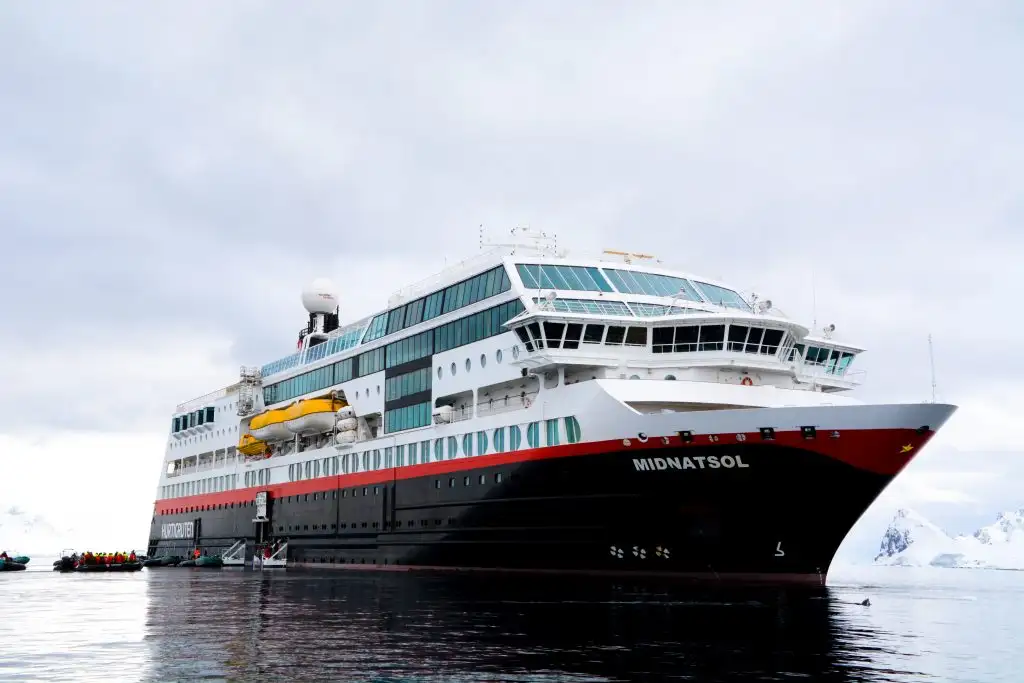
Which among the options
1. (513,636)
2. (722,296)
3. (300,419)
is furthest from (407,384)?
(513,636)

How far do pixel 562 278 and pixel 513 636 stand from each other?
23.6 m

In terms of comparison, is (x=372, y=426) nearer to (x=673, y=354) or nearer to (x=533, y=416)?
(x=533, y=416)

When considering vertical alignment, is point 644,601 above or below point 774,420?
below

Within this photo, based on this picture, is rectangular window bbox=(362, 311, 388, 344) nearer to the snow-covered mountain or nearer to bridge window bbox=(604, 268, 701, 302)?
bridge window bbox=(604, 268, 701, 302)

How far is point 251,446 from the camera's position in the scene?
65562mm

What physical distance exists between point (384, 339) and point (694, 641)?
35332 mm

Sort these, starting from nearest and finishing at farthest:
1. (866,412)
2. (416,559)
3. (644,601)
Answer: (644,601) < (866,412) < (416,559)

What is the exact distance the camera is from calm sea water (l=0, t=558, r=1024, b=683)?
613 inches

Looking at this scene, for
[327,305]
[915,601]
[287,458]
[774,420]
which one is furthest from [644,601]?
[327,305]

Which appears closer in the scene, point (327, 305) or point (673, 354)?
point (673, 354)

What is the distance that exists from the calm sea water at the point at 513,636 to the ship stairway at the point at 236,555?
30.8m

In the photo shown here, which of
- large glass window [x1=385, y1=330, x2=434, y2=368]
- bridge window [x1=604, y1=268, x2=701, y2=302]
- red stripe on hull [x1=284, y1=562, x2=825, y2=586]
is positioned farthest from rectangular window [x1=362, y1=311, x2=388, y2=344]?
red stripe on hull [x1=284, y1=562, x2=825, y2=586]

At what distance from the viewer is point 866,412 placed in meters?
31.1

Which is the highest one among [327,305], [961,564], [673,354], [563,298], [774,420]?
[327,305]
